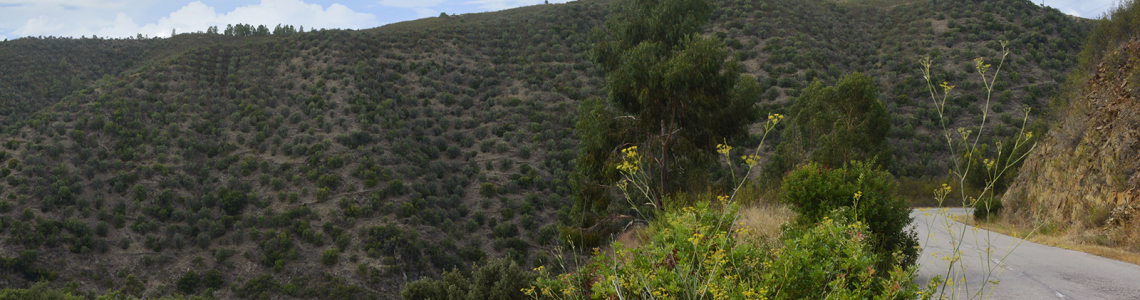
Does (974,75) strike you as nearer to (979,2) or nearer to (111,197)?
(979,2)

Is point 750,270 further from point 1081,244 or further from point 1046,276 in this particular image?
point 1081,244

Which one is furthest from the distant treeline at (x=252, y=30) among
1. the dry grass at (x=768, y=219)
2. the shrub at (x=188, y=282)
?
the dry grass at (x=768, y=219)

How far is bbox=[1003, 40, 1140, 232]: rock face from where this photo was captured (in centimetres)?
1254

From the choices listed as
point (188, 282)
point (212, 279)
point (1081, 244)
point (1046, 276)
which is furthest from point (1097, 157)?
point (188, 282)

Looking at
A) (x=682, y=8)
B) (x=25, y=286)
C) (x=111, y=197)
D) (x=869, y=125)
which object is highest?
(x=682, y=8)

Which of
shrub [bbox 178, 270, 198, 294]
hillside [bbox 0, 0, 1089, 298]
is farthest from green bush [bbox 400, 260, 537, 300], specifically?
shrub [bbox 178, 270, 198, 294]

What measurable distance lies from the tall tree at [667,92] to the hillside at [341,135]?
1100 centimetres

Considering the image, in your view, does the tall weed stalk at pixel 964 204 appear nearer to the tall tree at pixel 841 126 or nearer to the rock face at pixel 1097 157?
the rock face at pixel 1097 157

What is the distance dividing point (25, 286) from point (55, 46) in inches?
1257

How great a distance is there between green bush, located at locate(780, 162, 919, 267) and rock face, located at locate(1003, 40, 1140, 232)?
20.3 feet

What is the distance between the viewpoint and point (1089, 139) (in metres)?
14.8

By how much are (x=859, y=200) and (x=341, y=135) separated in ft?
95.8

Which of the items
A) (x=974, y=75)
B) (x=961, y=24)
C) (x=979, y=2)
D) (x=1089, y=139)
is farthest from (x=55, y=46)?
(x=979, y=2)

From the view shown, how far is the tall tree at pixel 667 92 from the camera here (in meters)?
14.7
